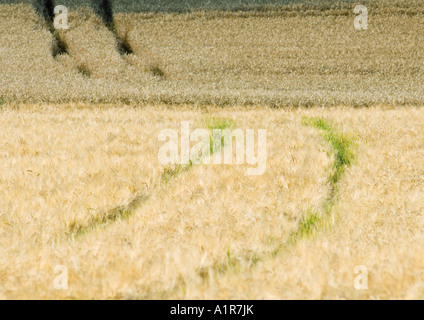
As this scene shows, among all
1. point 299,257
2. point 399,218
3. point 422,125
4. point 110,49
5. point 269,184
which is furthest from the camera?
Result: point 110,49

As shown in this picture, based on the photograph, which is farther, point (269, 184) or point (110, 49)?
point (110, 49)

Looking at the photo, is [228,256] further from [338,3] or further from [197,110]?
[338,3]

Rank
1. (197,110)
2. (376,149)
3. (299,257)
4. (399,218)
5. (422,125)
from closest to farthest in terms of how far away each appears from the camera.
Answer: (299,257)
(399,218)
(376,149)
(422,125)
(197,110)

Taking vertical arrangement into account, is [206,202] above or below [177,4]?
below

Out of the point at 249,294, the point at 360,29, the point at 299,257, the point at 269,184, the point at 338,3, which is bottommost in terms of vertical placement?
the point at 249,294

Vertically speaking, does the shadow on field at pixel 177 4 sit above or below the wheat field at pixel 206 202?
above

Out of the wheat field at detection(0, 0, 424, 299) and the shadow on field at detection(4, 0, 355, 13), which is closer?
the wheat field at detection(0, 0, 424, 299)

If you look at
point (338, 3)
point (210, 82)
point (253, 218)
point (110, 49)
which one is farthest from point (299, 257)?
point (338, 3)

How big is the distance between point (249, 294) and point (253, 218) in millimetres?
1417

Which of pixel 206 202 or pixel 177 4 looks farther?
pixel 177 4

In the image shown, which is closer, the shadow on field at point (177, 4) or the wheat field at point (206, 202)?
the wheat field at point (206, 202)

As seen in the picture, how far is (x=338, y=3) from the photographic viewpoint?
2681 centimetres

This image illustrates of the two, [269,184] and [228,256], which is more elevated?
[269,184]

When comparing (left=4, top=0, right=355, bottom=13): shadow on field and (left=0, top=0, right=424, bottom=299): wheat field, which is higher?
(left=4, top=0, right=355, bottom=13): shadow on field
